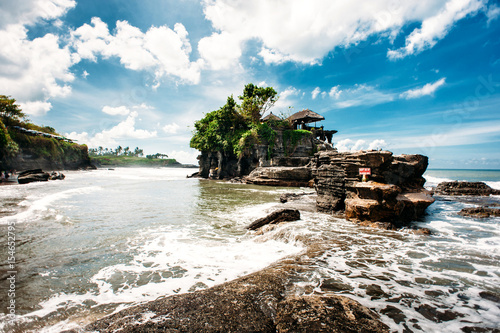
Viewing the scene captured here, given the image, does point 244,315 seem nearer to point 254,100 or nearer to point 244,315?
point 244,315

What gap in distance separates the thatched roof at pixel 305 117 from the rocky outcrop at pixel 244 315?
34.5 metres

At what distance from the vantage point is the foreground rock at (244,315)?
7.43 ft

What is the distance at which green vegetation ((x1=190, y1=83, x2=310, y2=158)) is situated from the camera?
3138cm

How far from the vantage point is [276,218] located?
26.7 feet

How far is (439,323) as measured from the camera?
2.69m

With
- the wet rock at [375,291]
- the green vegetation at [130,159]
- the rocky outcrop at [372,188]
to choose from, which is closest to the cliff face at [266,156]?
the rocky outcrop at [372,188]

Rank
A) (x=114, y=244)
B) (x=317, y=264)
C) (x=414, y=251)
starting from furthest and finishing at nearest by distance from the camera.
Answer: (x=114, y=244), (x=414, y=251), (x=317, y=264)

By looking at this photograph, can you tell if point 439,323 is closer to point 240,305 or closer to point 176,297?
point 240,305

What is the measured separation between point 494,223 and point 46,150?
2756 inches

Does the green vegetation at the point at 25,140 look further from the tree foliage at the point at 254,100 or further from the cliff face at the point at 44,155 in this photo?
the tree foliage at the point at 254,100

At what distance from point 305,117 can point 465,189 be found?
70.4 feet

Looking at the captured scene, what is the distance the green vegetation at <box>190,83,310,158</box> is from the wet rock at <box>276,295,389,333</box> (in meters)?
28.6

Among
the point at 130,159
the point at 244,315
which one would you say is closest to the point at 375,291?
the point at 244,315

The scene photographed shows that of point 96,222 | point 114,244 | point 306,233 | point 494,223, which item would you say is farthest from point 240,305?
point 494,223
